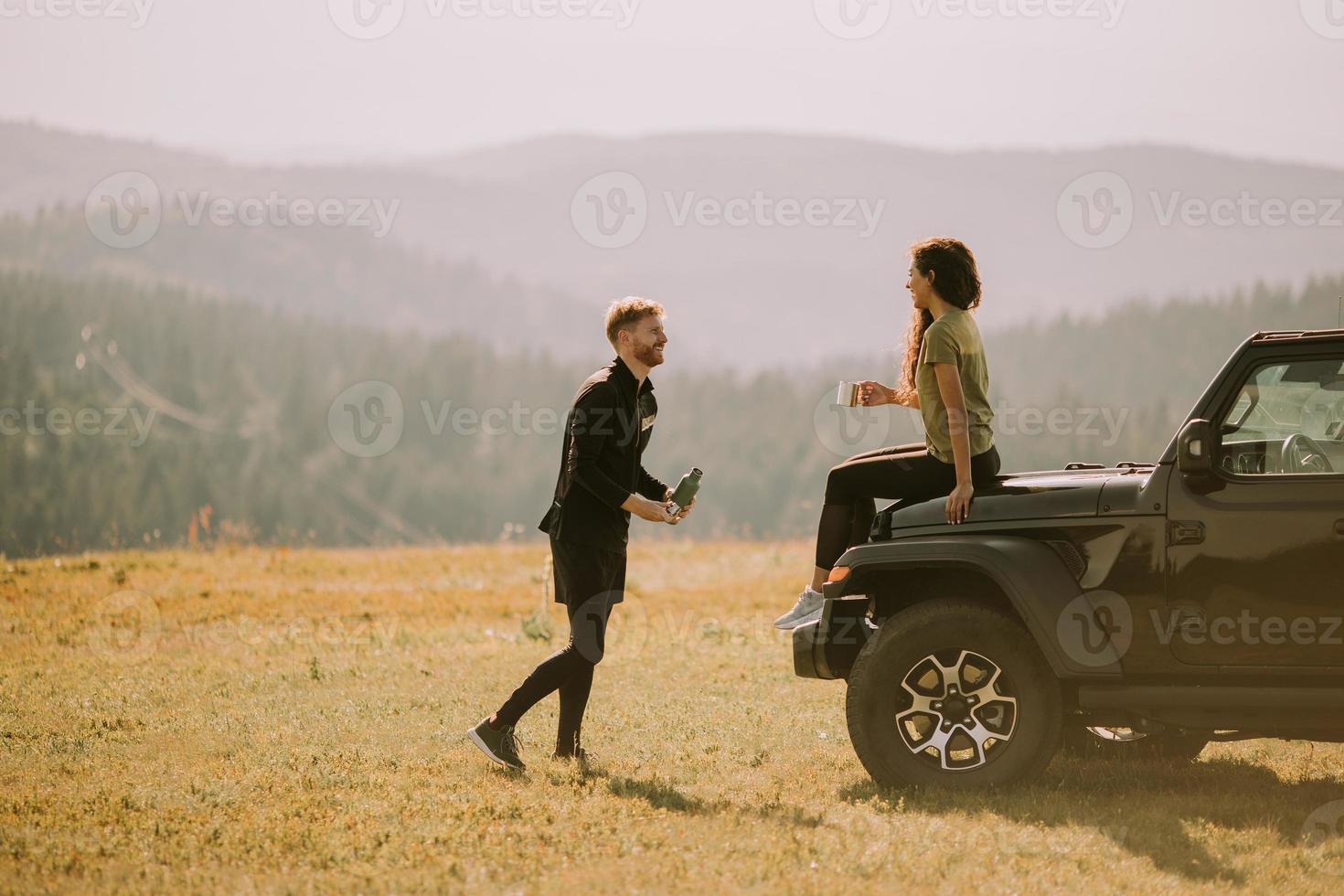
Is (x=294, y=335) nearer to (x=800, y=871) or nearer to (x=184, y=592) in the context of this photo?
(x=184, y=592)

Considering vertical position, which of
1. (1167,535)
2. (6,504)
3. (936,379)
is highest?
(936,379)

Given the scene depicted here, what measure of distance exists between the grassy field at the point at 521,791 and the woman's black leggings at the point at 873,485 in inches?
54.2

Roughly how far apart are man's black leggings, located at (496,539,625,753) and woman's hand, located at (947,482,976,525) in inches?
72.6

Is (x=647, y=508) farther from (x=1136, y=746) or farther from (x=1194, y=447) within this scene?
(x=1136, y=746)

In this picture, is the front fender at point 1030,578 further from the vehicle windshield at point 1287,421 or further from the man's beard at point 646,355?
the man's beard at point 646,355

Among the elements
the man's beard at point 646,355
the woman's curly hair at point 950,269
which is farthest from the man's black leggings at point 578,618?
the woman's curly hair at point 950,269

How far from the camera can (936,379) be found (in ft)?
23.3

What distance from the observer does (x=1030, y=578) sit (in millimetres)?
6594

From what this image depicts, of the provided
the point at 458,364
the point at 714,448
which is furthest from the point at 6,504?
the point at 714,448

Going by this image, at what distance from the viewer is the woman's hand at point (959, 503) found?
22.4 ft

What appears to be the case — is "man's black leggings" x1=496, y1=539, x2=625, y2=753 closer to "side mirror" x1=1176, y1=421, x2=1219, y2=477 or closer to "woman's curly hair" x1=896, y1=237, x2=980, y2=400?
"woman's curly hair" x1=896, y1=237, x2=980, y2=400

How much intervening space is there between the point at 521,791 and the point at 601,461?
6.05ft

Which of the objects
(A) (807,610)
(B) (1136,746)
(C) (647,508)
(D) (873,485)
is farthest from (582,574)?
(B) (1136,746)

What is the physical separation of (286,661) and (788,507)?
112121 mm
